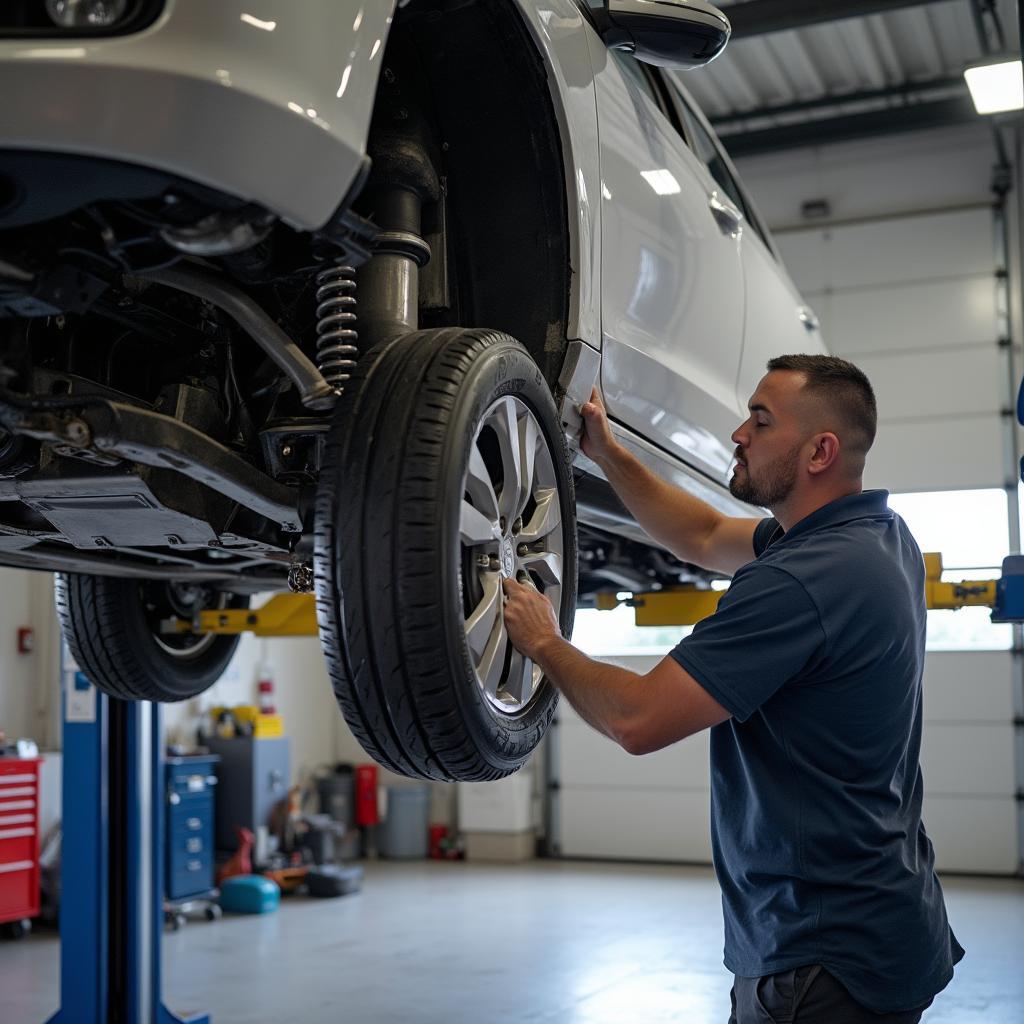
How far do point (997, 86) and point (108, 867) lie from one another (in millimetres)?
5495

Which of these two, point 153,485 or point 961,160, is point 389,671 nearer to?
point 153,485

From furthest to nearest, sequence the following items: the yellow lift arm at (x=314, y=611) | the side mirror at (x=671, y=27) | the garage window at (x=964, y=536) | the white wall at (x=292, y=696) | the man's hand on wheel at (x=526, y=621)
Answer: the white wall at (x=292, y=696), the garage window at (x=964, y=536), the yellow lift arm at (x=314, y=611), the side mirror at (x=671, y=27), the man's hand on wheel at (x=526, y=621)

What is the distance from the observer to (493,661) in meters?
1.82

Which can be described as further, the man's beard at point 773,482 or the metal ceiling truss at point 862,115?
the metal ceiling truss at point 862,115

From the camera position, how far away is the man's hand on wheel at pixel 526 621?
187 cm

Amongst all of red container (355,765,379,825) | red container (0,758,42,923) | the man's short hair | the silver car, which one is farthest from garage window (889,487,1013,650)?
the man's short hair

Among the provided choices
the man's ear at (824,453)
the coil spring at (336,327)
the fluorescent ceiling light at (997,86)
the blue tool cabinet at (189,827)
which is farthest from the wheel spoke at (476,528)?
the blue tool cabinet at (189,827)

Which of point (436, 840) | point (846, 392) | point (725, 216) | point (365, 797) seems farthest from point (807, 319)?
point (436, 840)

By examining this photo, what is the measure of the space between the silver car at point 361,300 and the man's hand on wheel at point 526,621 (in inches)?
1.1

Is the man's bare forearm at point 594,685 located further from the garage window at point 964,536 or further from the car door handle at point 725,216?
the garage window at point 964,536

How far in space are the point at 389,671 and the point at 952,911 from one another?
6591 mm

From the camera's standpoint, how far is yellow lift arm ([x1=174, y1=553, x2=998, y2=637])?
370 centimetres

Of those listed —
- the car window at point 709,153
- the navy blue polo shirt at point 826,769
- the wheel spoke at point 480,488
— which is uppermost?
the car window at point 709,153

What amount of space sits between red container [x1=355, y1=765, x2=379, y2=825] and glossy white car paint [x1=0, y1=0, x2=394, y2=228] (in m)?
8.67
